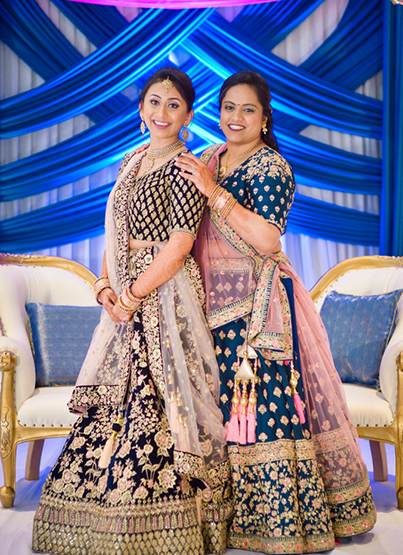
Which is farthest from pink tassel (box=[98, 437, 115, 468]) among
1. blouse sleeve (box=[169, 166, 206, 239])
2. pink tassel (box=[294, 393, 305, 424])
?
blouse sleeve (box=[169, 166, 206, 239])

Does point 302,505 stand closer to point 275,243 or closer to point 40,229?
point 275,243

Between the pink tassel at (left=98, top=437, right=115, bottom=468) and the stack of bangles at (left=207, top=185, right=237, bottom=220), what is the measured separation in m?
0.87

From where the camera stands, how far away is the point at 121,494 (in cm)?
170

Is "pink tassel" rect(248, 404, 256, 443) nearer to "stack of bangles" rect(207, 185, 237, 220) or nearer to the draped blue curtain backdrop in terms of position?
"stack of bangles" rect(207, 185, 237, 220)

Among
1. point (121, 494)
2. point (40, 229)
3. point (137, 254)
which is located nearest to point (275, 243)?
point (137, 254)

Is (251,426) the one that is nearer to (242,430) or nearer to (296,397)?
(242,430)

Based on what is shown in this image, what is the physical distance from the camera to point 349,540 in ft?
6.51

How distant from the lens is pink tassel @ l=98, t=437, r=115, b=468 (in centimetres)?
182

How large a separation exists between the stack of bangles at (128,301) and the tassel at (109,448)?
1.22ft

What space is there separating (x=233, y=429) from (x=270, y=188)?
2.79 feet

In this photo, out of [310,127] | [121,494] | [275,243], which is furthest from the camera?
[310,127]

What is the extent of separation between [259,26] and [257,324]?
3.00 m

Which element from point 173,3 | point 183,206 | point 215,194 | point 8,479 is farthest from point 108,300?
point 173,3

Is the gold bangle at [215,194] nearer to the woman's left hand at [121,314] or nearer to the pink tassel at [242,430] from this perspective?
the woman's left hand at [121,314]
